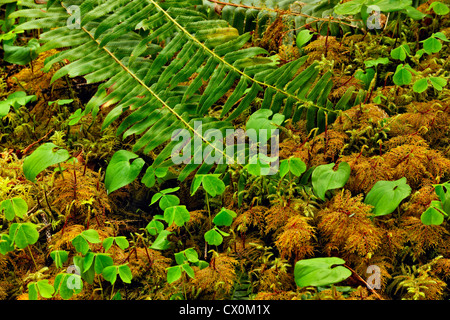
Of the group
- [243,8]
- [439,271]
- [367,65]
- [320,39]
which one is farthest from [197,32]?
[439,271]

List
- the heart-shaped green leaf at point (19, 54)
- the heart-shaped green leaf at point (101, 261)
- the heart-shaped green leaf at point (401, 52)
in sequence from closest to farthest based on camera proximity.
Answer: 1. the heart-shaped green leaf at point (101, 261)
2. the heart-shaped green leaf at point (401, 52)
3. the heart-shaped green leaf at point (19, 54)

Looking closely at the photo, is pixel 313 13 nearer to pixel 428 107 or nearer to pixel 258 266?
pixel 428 107

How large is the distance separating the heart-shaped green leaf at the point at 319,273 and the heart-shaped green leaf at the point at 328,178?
371 millimetres

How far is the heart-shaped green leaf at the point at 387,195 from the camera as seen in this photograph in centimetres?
166

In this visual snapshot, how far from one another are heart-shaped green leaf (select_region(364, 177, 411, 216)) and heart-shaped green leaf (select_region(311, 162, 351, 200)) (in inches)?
5.4

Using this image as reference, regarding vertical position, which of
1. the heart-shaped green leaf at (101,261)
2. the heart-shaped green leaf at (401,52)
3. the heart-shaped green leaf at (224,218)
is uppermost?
the heart-shaped green leaf at (401,52)

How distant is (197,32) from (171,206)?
1015 millimetres

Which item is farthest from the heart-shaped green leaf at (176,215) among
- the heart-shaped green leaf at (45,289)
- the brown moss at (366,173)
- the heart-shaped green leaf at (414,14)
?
the heart-shaped green leaf at (414,14)

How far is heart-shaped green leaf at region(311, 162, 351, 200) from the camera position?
1.76 metres

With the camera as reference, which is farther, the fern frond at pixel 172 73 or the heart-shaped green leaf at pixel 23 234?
the fern frond at pixel 172 73

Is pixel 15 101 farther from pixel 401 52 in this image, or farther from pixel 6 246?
pixel 401 52

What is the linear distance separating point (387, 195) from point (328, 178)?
26 cm

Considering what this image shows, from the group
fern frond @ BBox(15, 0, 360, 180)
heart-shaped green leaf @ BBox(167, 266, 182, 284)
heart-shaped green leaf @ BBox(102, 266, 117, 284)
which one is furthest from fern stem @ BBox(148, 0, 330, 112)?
heart-shaped green leaf @ BBox(102, 266, 117, 284)

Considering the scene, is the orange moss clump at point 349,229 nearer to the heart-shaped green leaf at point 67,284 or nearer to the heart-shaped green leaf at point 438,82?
the heart-shaped green leaf at point 438,82
